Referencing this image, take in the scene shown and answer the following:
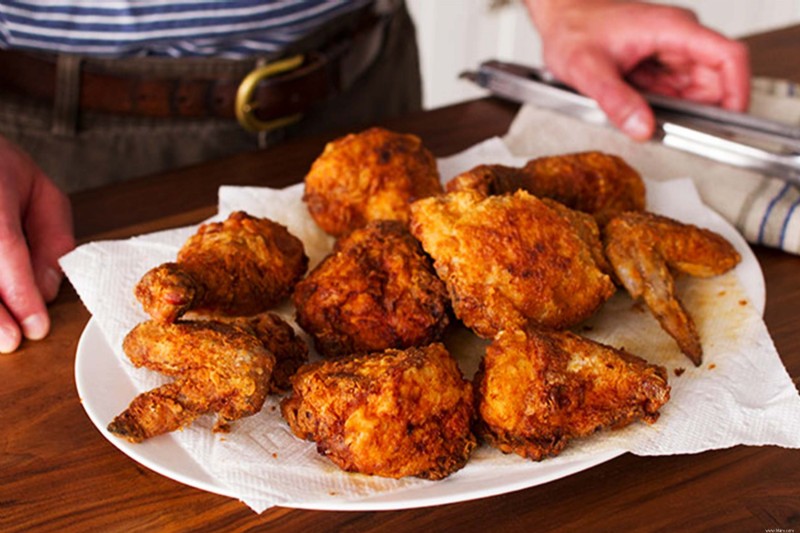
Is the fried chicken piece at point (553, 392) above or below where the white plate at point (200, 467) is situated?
above

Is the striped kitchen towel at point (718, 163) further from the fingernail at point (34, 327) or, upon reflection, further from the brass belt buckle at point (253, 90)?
the fingernail at point (34, 327)

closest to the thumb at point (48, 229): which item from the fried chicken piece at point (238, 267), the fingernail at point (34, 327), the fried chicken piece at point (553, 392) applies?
the fingernail at point (34, 327)

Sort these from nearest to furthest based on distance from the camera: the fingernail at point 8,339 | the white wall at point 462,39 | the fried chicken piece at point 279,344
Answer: the fried chicken piece at point 279,344, the fingernail at point 8,339, the white wall at point 462,39

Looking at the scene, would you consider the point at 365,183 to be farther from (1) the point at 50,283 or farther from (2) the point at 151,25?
(2) the point at 151,25

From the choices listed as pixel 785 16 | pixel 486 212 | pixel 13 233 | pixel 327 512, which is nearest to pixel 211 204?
pixel 13 233

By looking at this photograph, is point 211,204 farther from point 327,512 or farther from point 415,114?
point 327,512
